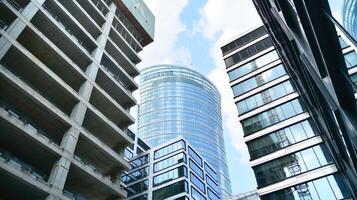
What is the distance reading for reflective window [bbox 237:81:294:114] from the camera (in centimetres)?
3928

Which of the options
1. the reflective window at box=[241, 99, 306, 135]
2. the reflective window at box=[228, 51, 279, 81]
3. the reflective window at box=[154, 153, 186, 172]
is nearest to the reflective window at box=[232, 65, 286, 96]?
the reflective window at box=[228, 51, 279, 81]

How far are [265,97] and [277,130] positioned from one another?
5.73 m

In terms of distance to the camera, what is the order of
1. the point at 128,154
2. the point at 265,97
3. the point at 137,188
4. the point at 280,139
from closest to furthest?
the point at 280,139
the point at 265,97
the point at 137,188
the point at 128,154

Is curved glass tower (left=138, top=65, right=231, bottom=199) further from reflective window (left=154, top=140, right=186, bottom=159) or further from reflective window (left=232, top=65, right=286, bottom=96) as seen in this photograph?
reflective window (left=232, top=65, right=286, bottom=96)

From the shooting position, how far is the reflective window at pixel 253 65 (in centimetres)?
4366

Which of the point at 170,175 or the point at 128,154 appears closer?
A: the point at 170,175

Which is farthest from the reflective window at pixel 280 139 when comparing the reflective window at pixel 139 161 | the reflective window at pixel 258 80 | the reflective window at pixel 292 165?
the reflective window at pixel 139 161

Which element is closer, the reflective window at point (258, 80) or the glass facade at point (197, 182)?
the reflective window at point (258, 80)

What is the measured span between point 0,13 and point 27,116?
1002 centimetres

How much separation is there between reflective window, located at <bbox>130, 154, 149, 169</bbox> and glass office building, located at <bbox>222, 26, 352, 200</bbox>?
3655 cm

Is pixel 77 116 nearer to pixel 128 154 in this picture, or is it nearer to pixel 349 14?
pixel 349 14

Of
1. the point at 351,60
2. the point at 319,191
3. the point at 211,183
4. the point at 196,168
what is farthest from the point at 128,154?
the point at 351,60

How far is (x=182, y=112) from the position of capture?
498 ft

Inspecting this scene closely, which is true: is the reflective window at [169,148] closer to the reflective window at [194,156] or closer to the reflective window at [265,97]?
the reflective window at [194,156]
